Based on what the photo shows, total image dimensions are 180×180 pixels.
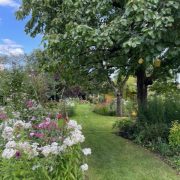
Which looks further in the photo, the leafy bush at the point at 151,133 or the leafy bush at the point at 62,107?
the leafy bush at the point at 151,133

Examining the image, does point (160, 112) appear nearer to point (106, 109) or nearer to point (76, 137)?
point (76, 137)

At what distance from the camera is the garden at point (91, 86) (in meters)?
3.53

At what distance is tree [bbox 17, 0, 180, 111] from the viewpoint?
5.25 m

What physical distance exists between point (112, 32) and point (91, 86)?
5458 mm

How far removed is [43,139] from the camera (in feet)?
13.3

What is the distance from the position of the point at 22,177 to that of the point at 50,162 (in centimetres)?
34

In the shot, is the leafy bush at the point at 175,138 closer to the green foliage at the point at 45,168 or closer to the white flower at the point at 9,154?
the green foliage at the point at 45,168

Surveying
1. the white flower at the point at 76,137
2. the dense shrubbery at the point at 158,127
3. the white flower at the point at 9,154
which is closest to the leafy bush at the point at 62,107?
the white flower at the point at 76,137

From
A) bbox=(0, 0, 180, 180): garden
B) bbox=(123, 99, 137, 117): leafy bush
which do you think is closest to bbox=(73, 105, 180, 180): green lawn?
bbox=(0, 0, 180, 180): garden

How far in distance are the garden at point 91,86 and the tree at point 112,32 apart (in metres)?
0.02

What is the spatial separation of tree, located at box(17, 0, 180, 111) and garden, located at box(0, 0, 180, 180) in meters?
0.02

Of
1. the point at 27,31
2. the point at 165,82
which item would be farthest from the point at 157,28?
the point at 27,31

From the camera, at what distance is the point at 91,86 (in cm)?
1113

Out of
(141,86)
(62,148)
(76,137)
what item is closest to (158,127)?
(141,86)
